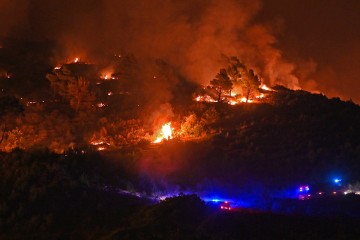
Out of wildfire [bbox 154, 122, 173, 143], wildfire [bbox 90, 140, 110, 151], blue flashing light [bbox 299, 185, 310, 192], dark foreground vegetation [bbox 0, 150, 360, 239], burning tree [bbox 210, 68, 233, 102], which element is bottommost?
dark foreground vegetation [bbox 0, 150, 360, 239]

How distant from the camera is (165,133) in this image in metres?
44.0

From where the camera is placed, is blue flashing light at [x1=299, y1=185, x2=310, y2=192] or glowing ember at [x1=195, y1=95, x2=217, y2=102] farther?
glowing ember at [x1=195, y1=95, x2=217, y2=102]

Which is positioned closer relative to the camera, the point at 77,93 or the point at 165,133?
the point at 165,133

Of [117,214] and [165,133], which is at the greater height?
[165,133]

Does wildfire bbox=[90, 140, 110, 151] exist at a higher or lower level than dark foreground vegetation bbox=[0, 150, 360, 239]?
higher

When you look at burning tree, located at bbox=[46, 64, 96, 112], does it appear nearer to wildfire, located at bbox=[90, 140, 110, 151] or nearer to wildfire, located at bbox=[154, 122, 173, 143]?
wildfire, located at bbox=[90, 140, 110, 151]

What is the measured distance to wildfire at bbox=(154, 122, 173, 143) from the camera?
140 feet

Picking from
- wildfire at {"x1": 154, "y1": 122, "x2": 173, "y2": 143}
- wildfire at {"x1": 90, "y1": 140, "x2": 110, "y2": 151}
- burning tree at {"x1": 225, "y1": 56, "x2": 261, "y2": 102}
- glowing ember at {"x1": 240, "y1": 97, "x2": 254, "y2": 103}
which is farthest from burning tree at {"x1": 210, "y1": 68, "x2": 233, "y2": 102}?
wildfire at {"x1": 90, "y1": 140, "x2": 110, "y2": 151}

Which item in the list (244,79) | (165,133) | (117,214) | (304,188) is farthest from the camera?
(244,79)

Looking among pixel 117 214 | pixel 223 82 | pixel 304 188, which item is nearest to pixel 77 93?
pixel 223 82

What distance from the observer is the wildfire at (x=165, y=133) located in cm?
4256

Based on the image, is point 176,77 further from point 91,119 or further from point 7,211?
point 7,211

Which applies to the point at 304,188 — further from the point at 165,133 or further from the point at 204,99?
the point at 204,99

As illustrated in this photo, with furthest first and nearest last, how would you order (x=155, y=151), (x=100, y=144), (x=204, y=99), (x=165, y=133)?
(x=204, y=99)
(x=165, y=133)
(x=100, y=144)
(x=155, y=151)
